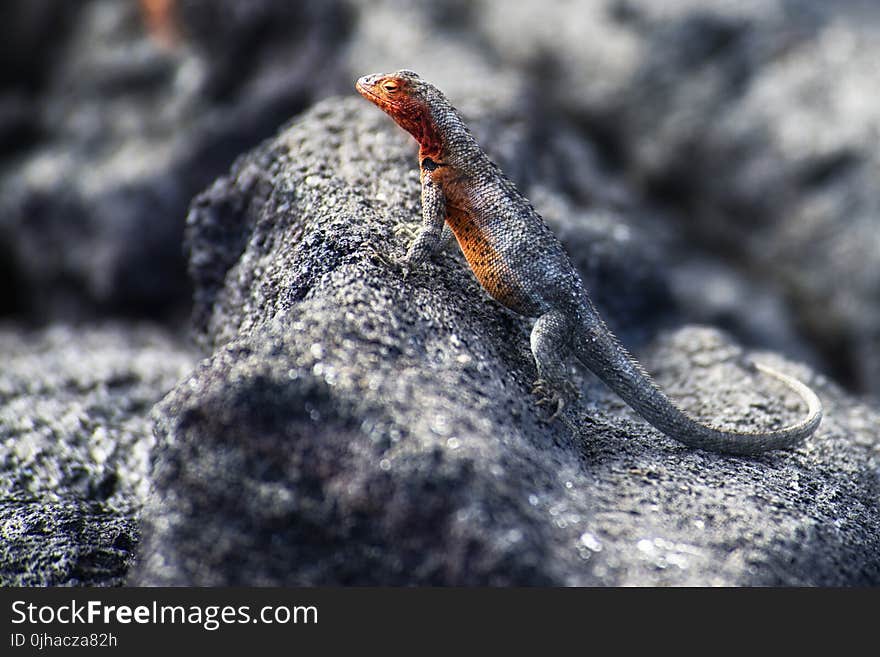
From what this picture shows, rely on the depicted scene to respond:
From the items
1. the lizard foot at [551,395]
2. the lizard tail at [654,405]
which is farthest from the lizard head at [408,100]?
the lizard foot at [551,395]

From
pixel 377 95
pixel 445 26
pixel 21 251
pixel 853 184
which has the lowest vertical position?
pixel 377 95

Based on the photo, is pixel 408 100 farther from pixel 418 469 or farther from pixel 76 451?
pixel 76 451

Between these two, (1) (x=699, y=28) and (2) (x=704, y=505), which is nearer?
(2) (x=704, y=505)

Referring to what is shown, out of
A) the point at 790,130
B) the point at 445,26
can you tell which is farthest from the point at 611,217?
the point at 445,26

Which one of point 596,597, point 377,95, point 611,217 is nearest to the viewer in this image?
point 596,597

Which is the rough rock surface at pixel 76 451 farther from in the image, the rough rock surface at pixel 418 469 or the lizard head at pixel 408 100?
the lizard head at pixel 408 100

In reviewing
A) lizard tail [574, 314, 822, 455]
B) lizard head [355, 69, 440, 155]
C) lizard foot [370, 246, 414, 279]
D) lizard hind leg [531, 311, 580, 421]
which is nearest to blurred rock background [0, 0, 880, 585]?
lizard head [355, 69, 440, 155]

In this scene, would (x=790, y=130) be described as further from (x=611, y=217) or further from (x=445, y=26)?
(x=445, y=26)
